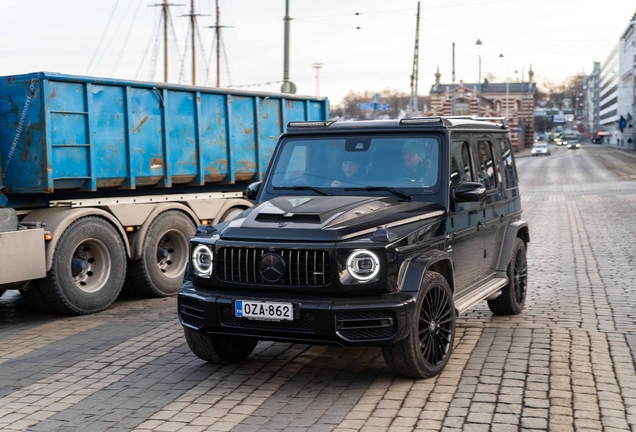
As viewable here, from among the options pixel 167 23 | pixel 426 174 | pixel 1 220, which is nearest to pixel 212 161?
pixel 1 220

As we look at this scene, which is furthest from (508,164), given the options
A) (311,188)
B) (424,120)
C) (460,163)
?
(311,188)

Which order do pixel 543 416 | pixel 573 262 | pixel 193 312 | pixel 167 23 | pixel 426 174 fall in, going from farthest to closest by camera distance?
pixel 167 23 < pixel 573 262 < pixel 426 174 < pixel 193 312 < pixel 543 416

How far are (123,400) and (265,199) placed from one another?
2.07 m

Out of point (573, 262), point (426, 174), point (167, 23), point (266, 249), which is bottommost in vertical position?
point (573, 262)

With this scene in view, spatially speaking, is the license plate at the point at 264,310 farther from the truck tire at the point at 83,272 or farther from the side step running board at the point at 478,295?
the truck tire at the point at 83,272

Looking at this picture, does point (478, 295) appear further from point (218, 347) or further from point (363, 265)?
point (218, 347)

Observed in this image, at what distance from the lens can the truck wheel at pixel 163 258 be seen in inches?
408

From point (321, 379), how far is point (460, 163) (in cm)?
215

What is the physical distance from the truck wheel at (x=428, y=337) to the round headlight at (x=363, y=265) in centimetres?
40

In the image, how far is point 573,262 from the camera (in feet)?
41.0

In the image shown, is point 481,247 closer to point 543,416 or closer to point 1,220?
point 543,416

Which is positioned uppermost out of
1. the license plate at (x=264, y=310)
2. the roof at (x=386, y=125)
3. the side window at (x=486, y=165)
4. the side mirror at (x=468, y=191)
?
the roof at (x=386, y=125)

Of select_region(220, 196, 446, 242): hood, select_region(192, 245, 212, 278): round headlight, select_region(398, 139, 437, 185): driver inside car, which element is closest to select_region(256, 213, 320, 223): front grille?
select_region(220, 196, 446, 242): hood

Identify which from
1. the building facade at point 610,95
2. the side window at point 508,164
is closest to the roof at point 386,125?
the side window at point 508,164
